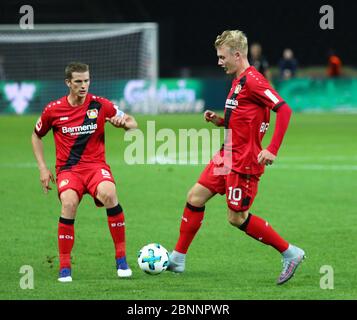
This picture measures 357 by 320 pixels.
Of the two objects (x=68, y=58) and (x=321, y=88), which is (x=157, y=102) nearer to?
(x=68, y=58)

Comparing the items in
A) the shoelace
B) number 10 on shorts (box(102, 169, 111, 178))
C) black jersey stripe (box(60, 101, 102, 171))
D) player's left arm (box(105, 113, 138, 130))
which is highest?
player's left arm (box(105, 113, 138, 130))

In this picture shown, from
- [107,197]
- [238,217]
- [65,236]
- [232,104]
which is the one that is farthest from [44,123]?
[238,217]

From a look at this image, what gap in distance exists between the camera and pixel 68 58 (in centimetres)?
3134

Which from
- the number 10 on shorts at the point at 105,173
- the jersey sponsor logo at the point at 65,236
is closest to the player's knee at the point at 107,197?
the number 10 on shorts at the point at 105,173

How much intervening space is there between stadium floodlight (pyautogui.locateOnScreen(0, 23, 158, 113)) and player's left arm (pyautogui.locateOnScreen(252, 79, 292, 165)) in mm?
22441

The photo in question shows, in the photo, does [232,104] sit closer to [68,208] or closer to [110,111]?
[110,111]

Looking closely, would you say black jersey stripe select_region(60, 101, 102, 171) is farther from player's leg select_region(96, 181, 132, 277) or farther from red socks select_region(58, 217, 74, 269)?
red socks select_region(58, 217, 74, 269)

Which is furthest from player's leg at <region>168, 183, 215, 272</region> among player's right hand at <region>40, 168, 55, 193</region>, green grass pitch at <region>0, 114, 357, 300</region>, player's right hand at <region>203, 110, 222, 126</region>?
player's right hand at <region>40, 168, 55, 193</region>

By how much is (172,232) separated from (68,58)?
21586 millimetres

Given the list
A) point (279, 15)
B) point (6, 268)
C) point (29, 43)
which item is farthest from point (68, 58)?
point (6, 268)

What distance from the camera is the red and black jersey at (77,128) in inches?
327

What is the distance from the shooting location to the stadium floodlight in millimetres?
30781

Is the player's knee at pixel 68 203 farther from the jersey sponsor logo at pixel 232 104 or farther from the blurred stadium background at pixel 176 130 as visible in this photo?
the jersey sponsor logo at pixel 232 104

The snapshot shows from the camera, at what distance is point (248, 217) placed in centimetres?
793
